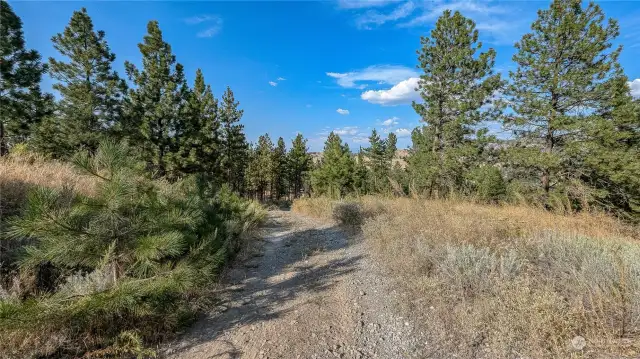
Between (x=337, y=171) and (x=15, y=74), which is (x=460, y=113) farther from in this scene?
(x=15, y=74)

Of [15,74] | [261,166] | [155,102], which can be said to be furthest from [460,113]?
[261,166]

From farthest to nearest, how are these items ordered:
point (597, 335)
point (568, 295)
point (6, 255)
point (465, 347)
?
1. point (6, 255)
2. point (568, 295)
3. point (465, 347)
4. point (597, 335)

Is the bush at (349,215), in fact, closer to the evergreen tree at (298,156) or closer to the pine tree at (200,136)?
the pine tree at (200,136)

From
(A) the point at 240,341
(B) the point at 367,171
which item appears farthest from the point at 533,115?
(B) the point at 367,171

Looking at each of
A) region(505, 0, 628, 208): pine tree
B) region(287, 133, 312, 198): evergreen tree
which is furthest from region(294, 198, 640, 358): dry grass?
region(287, 133, 312, 198): evergreen tree

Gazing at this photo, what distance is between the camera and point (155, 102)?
55.4 feet

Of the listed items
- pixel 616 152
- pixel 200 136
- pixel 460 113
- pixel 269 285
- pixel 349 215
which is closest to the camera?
pixel 269 285

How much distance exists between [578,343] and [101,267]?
3.92m

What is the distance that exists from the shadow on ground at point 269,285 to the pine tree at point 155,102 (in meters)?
13.7

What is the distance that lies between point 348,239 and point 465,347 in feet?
15.7

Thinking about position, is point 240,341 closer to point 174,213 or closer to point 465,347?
point 174,213

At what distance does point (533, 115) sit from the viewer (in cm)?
1166

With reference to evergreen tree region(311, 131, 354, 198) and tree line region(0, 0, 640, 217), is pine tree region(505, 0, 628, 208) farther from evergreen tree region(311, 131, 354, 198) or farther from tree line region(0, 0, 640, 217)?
evergreen tree region(311, 131, 354, 198)

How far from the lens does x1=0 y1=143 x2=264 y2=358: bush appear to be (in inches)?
84.0
